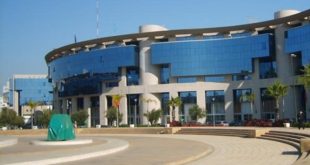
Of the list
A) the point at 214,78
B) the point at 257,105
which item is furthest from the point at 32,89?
the point at 257,105

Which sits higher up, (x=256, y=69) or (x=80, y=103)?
(x=256, y=69)

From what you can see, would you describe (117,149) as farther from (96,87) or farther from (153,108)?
(96,87)

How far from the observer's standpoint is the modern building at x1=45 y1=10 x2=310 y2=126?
96.9m

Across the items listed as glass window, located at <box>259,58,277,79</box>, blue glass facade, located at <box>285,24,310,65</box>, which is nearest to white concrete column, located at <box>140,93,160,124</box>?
glass window, located at <box>259,58,277,79</box>

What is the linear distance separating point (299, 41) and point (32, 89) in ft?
377

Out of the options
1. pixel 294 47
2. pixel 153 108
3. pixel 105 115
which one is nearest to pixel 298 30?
pixel 294 47

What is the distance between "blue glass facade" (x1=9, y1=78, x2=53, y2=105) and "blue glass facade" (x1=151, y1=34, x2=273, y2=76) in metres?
79.9

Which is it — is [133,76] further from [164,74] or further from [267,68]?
[267,68]

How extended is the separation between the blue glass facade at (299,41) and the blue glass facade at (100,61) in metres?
35.4

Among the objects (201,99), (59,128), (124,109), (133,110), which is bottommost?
(59,128)

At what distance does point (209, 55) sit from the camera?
105875 millimetres

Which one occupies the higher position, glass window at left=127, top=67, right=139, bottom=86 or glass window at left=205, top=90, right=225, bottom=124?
glass window at left=127, top=67, right=139, bottom=86

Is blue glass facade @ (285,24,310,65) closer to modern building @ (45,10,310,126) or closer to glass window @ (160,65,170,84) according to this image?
modern building @ (45,10,310,126)

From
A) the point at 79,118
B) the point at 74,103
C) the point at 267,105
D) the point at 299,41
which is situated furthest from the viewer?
the point at 74,103
